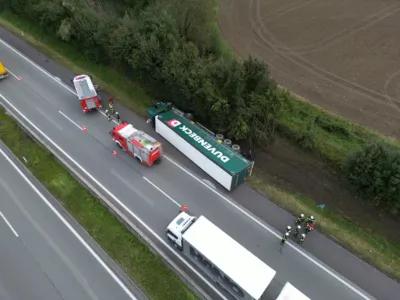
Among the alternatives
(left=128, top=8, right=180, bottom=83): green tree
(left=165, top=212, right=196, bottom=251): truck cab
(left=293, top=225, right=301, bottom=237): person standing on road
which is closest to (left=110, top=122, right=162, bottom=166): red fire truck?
(left=165, top=212, right=196, bottom=251): truck cab

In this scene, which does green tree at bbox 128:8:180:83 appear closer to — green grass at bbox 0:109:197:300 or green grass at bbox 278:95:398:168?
green grass at bbox 0:109:197:300

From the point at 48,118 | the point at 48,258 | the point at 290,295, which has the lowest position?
the point at 48,258

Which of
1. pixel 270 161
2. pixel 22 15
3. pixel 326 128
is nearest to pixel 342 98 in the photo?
pixel 326 128

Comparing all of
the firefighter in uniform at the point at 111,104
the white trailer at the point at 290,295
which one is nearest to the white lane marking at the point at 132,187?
the firefighter in uniform at the point at 111,104

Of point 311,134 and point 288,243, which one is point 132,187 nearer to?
point 288,243

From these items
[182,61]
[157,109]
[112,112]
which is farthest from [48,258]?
[182,61]

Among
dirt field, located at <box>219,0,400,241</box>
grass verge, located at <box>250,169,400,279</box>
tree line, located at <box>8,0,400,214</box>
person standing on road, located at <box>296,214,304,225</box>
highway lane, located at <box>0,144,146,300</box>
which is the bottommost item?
highway lane, located at <box>0,144,146,300</box>

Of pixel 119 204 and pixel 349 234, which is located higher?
pixel 349 234

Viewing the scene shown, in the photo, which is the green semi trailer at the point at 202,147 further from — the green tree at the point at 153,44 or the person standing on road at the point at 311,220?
the person standing on road at the point at 311,220
